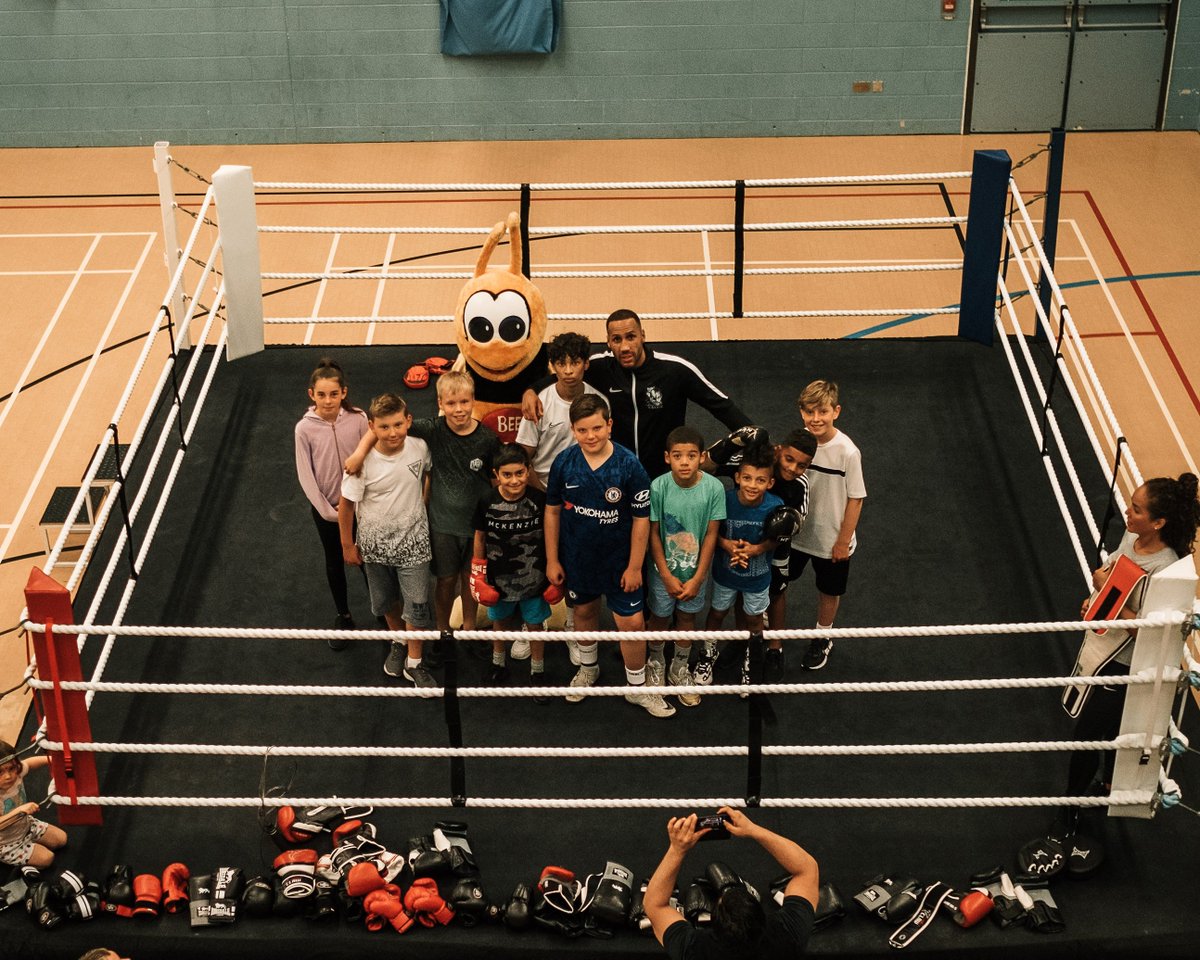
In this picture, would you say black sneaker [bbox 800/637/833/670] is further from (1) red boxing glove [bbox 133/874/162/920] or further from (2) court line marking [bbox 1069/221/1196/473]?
(2) court line marking [bbox 1069/221/1196/473]

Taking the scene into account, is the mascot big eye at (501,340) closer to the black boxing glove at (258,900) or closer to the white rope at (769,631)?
the white rope at (769,631)

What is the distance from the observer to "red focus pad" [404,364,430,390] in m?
7.36

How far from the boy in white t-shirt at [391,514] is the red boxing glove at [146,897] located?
122cm

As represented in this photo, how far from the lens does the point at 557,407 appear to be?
5551mm

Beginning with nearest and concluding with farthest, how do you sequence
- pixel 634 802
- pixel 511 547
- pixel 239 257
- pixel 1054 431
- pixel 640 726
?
pixel 634 802
pixel 511 547
pixel 640 726
pixel 1054 431
pixel 239 257

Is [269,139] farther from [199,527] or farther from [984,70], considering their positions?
[199,527]

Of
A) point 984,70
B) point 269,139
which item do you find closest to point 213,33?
point 269,139

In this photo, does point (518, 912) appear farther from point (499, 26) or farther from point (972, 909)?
point (499, 26)

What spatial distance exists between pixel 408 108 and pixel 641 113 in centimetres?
204

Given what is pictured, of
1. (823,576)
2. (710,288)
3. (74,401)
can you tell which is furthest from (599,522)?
(710,288)

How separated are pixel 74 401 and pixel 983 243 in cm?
586

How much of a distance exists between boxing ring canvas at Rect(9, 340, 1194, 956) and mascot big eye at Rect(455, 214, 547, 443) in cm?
98

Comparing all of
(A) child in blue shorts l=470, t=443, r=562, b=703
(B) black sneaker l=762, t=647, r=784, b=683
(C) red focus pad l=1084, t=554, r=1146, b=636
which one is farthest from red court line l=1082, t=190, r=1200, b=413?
(A) child in blue shorts l=470, t=443, r=562, b=703

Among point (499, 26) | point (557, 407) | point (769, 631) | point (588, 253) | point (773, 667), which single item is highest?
point (499, 26)
